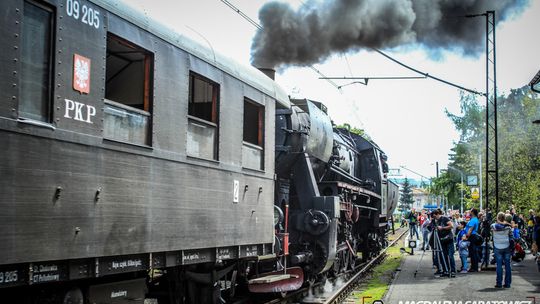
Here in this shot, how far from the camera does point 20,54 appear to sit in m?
4.53

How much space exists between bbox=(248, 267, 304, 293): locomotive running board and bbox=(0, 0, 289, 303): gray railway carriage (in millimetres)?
1305

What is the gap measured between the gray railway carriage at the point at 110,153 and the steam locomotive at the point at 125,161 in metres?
0.01

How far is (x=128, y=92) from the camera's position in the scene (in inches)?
257

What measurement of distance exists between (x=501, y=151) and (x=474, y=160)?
11627mm

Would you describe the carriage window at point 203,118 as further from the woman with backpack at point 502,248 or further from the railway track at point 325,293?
the woman with backpack at point 502,248

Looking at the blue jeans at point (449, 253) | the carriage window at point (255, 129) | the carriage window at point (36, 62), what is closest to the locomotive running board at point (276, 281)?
the carriage window at point (255, 129)

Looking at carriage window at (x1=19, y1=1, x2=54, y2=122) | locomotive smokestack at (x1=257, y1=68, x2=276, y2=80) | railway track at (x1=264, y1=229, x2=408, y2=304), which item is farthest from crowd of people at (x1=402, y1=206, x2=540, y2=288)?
carriage window at (x1=19, y1=1, x2=54, y2=122)

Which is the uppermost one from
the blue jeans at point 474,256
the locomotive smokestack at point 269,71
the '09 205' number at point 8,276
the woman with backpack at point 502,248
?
the locomotive smokestack at point 269,71

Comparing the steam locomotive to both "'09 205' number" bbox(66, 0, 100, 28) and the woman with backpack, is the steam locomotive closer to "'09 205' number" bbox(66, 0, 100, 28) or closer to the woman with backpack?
"'09 205' number" bbox(66, 0, 100, 28)

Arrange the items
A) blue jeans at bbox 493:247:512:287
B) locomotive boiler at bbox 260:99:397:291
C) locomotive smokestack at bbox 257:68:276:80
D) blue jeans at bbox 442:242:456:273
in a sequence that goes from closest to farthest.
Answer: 1. locomotive smokestack at bbox 257:68:276:80
2. locomotive boiler at bbox 260:99:397:291
3. blue jeans at bbox 493:247:512:287
4. blue jeans at bbox 442:242:456:273

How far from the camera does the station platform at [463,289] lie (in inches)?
436

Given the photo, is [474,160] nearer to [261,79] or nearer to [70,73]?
[261,79]

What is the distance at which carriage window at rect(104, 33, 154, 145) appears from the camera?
18.5 ft

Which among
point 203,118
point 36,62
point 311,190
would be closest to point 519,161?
point 311,190
